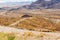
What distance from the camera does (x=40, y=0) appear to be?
164 meters

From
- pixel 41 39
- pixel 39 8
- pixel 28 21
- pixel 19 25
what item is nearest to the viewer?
pixel 41 39

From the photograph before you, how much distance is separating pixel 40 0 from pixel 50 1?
734cm

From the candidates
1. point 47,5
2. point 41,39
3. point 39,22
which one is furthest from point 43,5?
point 41,39

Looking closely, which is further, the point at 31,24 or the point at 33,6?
the point at 33,6

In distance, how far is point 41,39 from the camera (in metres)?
13.2

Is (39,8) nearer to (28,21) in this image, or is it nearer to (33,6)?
(33,6)

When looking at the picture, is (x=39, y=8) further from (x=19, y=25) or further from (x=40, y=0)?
(x=19, y=25)

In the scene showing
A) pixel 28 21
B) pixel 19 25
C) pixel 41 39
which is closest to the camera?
pixel 41 39

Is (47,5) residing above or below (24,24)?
below

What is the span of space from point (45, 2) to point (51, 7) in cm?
547

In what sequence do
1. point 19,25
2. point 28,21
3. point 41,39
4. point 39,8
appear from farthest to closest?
point 39,8 < point 28,21 < point 19,25 < point 41,39

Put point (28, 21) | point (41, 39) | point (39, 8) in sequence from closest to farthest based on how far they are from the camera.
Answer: point (41, 39) < point (28, 21) < point (39, 8)

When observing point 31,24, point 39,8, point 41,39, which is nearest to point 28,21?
point 31,24

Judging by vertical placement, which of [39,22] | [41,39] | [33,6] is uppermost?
[41,39]
